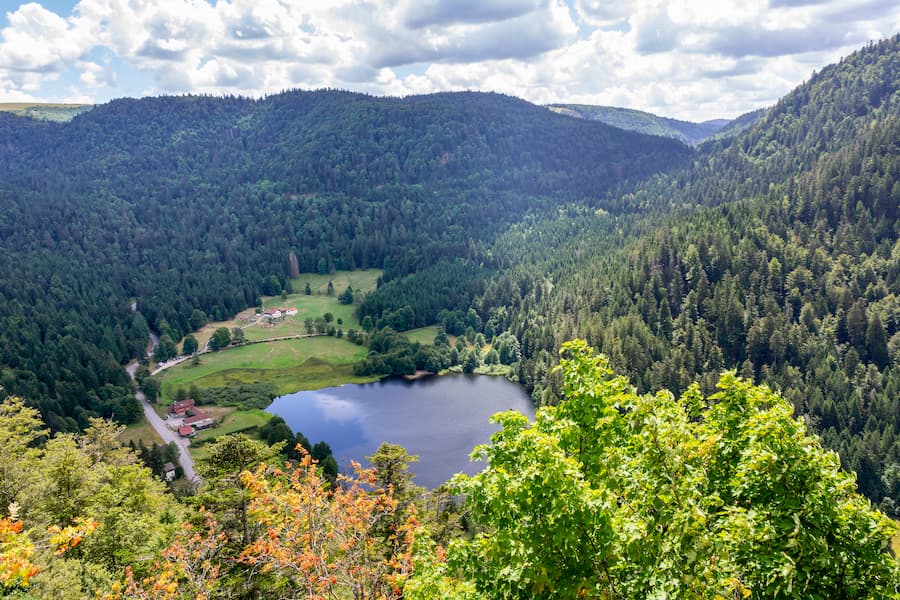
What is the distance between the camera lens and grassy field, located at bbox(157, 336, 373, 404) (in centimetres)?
13500

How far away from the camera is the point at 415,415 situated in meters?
115

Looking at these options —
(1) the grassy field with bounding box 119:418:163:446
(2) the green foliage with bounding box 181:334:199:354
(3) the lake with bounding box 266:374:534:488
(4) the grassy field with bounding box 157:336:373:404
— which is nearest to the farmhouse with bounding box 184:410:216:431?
(1) the grassy field with bounding box 119:418:163:446

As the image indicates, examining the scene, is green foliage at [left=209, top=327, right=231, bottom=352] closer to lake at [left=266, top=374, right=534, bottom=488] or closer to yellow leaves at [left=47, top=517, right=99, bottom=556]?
lake at [left=266, top=374, right=534, bottom=488]

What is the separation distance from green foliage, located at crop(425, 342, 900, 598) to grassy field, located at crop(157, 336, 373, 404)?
126424mm

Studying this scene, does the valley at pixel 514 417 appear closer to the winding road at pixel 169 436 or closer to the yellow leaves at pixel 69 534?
the yellow leaves at pixel 69 534

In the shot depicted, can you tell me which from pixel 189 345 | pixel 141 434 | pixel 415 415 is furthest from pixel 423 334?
pixel 141 434

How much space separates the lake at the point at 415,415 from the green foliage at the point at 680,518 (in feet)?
241

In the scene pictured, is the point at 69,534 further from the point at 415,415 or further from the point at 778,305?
the point at 778,305

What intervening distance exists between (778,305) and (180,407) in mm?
133587

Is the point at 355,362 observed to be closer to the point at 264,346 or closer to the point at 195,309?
the point at 264,346

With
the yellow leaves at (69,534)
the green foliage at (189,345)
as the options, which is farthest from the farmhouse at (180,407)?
the yellow leaves at (69,534)

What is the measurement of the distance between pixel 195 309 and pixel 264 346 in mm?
35900

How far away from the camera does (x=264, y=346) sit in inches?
6284

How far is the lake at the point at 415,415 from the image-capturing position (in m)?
96.0
